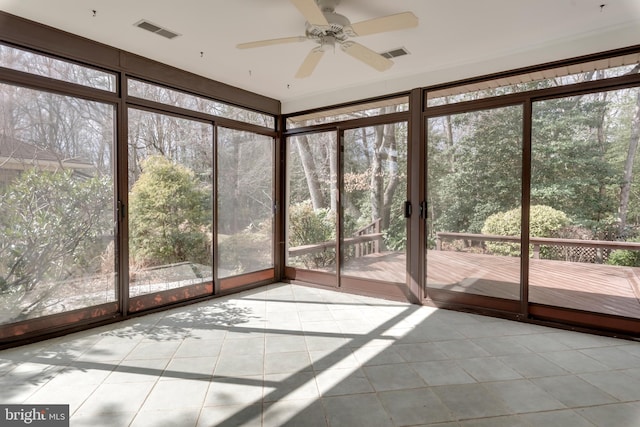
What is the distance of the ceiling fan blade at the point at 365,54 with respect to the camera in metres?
2.88

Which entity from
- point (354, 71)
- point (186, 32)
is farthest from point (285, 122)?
point (186, 32)

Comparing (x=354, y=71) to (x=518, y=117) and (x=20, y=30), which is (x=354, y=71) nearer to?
(x=518, y=117)

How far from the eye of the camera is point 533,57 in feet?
11.9

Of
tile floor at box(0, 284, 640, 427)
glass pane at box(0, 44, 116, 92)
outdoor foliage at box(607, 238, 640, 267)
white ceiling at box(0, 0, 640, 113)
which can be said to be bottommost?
tile floor at box(0, 284, 640, 427)

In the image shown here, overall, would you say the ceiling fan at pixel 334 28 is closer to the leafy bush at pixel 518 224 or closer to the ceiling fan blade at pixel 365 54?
the ceiling fan blade at pixel 365 54

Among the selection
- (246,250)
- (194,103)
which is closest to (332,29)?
(194,103)

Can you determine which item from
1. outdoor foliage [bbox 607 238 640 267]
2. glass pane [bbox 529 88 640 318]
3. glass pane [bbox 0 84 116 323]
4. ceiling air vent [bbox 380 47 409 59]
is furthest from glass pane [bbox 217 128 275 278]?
outdoor foliage [bbox 607 238 640 267]

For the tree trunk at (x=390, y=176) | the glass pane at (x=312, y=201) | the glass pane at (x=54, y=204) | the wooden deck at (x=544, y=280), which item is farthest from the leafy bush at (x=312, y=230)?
the glass pane at (x=54, y=204)

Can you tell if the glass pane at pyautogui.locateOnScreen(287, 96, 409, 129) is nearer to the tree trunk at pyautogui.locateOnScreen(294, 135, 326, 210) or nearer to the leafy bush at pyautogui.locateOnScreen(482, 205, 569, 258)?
the tree trunk at pyautogui.locateOnScreen(294, 135, 326, 210)

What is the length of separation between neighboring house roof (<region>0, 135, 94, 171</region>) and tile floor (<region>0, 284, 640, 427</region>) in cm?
156

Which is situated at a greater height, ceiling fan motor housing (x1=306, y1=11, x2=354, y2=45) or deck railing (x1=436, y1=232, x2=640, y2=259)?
ceiling fan motor housing (x1=306, y1=11, x2=354, y2=45)

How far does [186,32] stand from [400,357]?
11.2ft

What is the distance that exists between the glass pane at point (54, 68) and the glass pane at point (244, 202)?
4.73 feet

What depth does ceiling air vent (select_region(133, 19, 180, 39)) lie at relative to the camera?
3.13 meters
